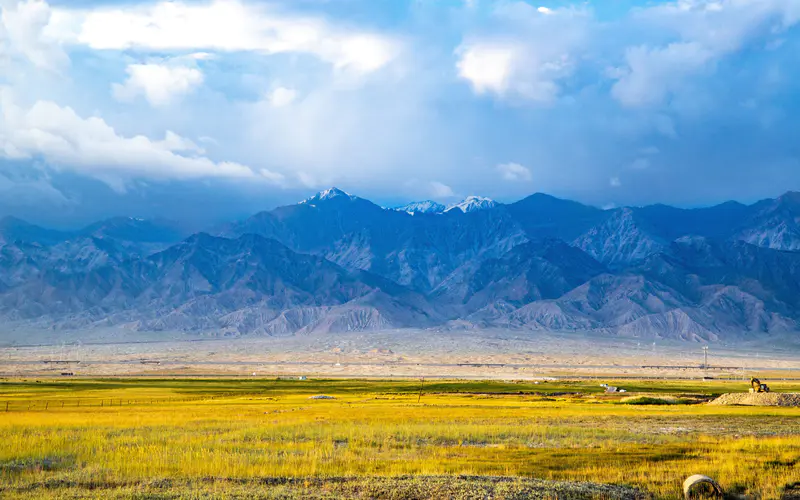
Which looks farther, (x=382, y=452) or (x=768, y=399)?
(x=768, y=399)

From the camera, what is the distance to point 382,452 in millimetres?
34938

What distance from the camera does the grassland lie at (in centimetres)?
2586

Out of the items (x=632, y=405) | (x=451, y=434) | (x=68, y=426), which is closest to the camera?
(x=451, y=434)

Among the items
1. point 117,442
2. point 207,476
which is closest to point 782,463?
point 207,476

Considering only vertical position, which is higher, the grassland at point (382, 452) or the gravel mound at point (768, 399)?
the grassland at point (382, 452)

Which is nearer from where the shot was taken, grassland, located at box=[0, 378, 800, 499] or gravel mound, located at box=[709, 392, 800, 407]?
grassland, located at box=[0, 378, 800, 499]

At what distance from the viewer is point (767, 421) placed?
173 ft

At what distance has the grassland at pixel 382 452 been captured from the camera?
25.9 meters

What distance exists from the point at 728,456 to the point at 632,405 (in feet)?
134

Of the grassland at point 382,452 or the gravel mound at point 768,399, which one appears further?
the gravel mound at point 768,399

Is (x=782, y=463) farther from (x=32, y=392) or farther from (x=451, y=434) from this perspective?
(x=32, y=392)

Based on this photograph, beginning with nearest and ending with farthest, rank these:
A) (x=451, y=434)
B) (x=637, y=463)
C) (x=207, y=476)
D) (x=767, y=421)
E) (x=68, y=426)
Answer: (x=207, y=476) → (x=637, y=463) → (x=451, y=434) → (x=68, y=426) → (x=767, y=421)

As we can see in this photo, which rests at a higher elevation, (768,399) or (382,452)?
(382,452)

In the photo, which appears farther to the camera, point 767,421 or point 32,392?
point 32,392
